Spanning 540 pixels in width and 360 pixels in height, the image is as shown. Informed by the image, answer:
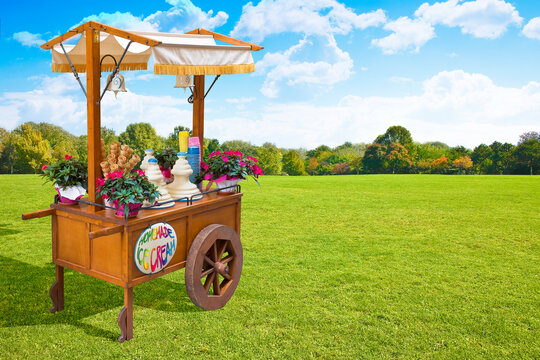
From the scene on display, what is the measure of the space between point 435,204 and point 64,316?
10181 millimetres

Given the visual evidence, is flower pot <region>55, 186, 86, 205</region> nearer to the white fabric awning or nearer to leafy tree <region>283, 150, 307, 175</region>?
the white fabric awning

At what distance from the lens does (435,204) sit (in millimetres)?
11891

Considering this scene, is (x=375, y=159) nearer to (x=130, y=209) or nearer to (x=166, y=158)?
(x=166, y=158)

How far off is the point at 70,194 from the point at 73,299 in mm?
1291

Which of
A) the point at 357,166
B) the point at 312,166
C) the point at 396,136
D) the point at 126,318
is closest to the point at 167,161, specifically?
the point at 126,318

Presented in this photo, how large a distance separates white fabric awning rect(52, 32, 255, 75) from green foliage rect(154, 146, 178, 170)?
1.06 m

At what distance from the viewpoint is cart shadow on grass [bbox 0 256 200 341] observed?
158 inches

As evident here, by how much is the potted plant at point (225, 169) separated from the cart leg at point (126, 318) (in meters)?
1.46

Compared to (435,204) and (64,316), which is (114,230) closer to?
(64,316)

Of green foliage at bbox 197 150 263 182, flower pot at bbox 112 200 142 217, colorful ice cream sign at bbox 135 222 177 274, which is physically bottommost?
colorful ice cream sign at bbox 135 222 177 274

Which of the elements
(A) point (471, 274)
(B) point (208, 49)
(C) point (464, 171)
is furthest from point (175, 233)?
(C) point (464, 171)

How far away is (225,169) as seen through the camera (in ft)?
15.0

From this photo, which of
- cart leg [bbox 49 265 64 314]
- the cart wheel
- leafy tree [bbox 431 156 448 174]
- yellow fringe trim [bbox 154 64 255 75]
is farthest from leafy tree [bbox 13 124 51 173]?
leafy tree [bbox 431 156 448 174]

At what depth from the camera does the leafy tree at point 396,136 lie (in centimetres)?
3666
